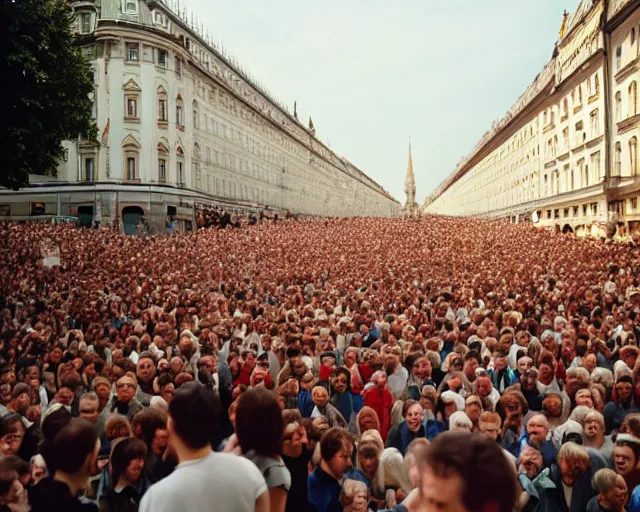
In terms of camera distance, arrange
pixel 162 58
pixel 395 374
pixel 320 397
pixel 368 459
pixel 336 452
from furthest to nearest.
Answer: pixel 162 58 → pixel 395 374 → pixel 320 397 → pixel 368 459 → pixel 336 452

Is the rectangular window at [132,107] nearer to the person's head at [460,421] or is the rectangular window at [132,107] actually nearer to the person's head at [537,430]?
the person's head at [460,421]

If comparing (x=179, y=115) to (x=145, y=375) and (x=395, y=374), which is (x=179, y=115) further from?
(x=395, y=374)

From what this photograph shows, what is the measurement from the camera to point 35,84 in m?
23.9

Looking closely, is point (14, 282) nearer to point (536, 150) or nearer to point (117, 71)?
point (117, 71)

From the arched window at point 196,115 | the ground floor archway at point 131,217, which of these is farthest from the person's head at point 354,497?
the arched window at point 196,115

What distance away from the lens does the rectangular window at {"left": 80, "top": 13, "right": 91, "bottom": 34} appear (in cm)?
4762

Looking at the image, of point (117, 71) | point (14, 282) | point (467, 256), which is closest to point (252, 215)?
point (117, 71)

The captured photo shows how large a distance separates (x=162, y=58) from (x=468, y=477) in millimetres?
48738

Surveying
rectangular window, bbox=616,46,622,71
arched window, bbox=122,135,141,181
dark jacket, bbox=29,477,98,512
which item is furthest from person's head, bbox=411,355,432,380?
arched window, bbox=122,135,141,181

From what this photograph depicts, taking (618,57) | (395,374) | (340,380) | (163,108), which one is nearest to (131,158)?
(163,108)

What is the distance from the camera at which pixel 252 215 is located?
6831 centimetres

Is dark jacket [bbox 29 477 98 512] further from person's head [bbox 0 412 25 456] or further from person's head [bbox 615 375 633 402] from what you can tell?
person's head [bbox 615 375 633 402]

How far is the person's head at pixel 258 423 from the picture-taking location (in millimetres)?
4180

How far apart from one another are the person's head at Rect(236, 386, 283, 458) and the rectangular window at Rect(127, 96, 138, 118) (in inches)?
1772
